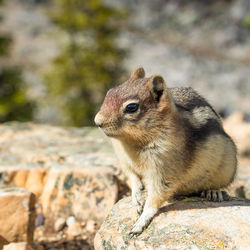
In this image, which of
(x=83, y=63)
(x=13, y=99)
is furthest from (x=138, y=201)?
(x=83, y=63)

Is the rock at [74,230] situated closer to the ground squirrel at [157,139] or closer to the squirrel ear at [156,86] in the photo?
the ground squirrel at [157,139]

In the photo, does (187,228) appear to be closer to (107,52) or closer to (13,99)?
(13,99)

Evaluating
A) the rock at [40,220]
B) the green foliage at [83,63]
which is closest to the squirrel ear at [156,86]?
the rock at [40,220]

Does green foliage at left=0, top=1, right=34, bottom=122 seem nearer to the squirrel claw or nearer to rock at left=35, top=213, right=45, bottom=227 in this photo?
rock at left=35, top=213, right=45, bottom=227

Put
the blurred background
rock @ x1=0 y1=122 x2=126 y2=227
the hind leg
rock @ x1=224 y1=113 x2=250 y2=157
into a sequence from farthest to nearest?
the blurred background
rock @ x1=224 y1=113 x2=250 y2=157
rock @ x1=0 y1=122 x2=126 y2=227
the hind leg

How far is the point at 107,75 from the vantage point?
17.9 m

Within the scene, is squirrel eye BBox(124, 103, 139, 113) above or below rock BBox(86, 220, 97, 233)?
above

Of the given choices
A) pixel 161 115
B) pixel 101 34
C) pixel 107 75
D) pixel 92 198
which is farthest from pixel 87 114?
pixel 161 115

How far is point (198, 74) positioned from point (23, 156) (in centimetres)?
1874

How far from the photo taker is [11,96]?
1309 cm

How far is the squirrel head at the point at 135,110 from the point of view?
133 inches

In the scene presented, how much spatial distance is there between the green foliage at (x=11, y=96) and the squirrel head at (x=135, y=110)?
33.0 ft

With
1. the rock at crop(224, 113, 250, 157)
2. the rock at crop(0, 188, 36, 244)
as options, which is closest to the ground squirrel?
the rock at crop(0, 188, 36, 244)

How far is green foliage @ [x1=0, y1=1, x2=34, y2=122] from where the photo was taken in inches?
510
